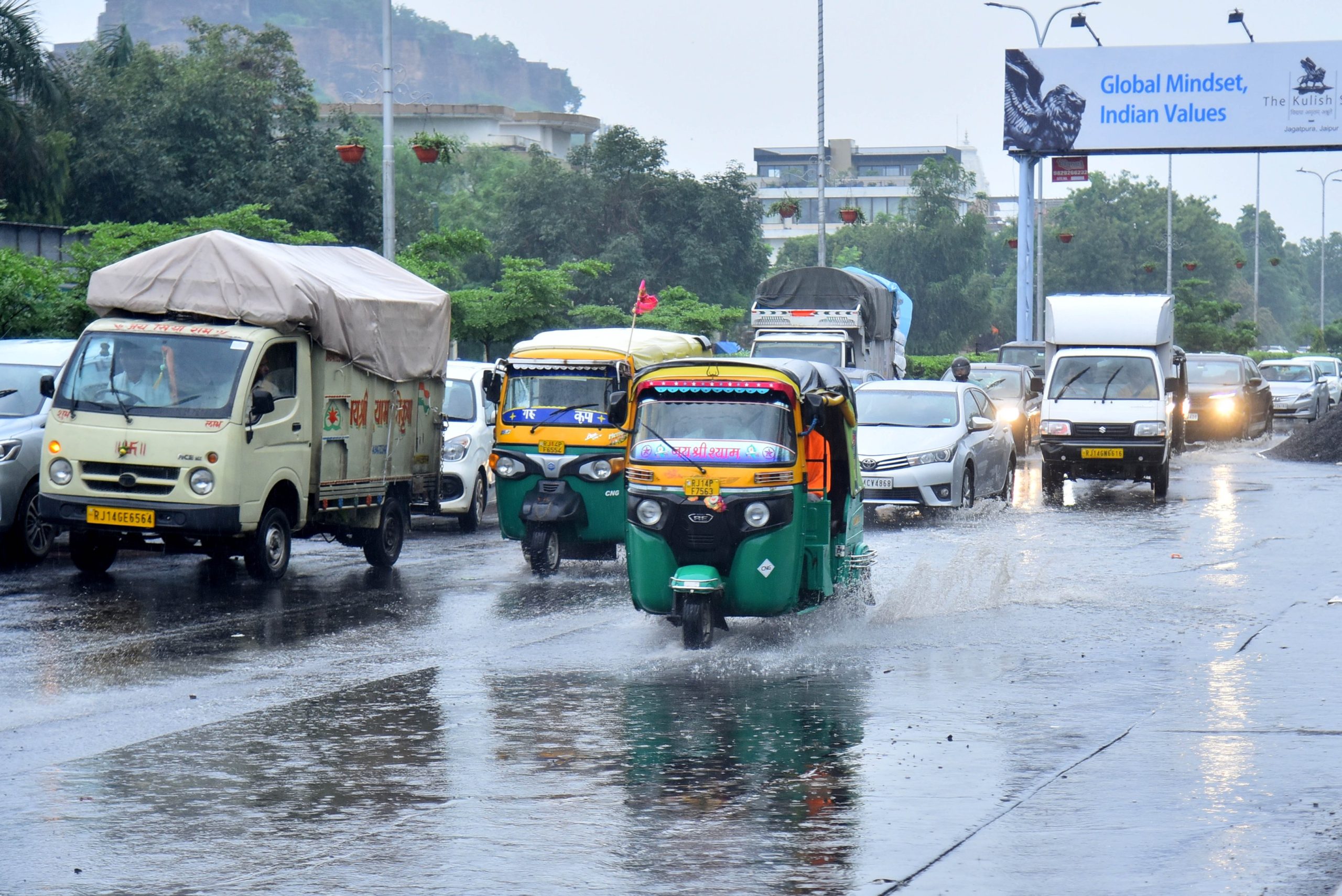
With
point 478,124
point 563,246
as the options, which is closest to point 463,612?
point 563,246

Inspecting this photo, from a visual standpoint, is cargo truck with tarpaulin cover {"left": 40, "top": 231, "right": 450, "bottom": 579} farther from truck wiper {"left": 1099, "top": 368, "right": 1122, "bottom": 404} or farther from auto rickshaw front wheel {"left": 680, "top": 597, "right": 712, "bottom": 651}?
truck wiper {"left": 1099, "top": 368, "right": 1122, "bottom": 404}

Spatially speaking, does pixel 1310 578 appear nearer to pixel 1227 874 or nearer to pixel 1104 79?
pixel 1227 874

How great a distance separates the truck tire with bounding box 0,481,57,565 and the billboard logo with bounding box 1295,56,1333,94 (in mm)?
36008

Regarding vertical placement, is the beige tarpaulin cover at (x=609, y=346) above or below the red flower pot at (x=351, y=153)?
below

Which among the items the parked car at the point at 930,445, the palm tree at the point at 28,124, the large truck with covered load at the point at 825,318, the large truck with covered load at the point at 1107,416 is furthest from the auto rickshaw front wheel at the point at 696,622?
the palm tree at the point at 28,124

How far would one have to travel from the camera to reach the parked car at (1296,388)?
1793 inches

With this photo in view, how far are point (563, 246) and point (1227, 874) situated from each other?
185 feet

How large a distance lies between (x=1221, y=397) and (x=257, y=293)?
28.1 meters

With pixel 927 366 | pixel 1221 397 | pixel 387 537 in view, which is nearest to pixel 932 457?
pixel 387 537

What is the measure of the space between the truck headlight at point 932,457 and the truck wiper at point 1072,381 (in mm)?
4070

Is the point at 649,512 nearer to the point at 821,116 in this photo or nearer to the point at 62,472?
the point at 62,472

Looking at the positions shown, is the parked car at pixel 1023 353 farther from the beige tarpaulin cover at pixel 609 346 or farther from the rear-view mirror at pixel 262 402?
the rear-view mirror at pixel 262 402

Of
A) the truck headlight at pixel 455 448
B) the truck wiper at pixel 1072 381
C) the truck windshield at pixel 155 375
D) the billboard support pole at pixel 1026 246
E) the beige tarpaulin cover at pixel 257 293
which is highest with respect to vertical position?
A: the billboard support pole at pixel 1026 246

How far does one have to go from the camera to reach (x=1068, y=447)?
23094 millimetres
